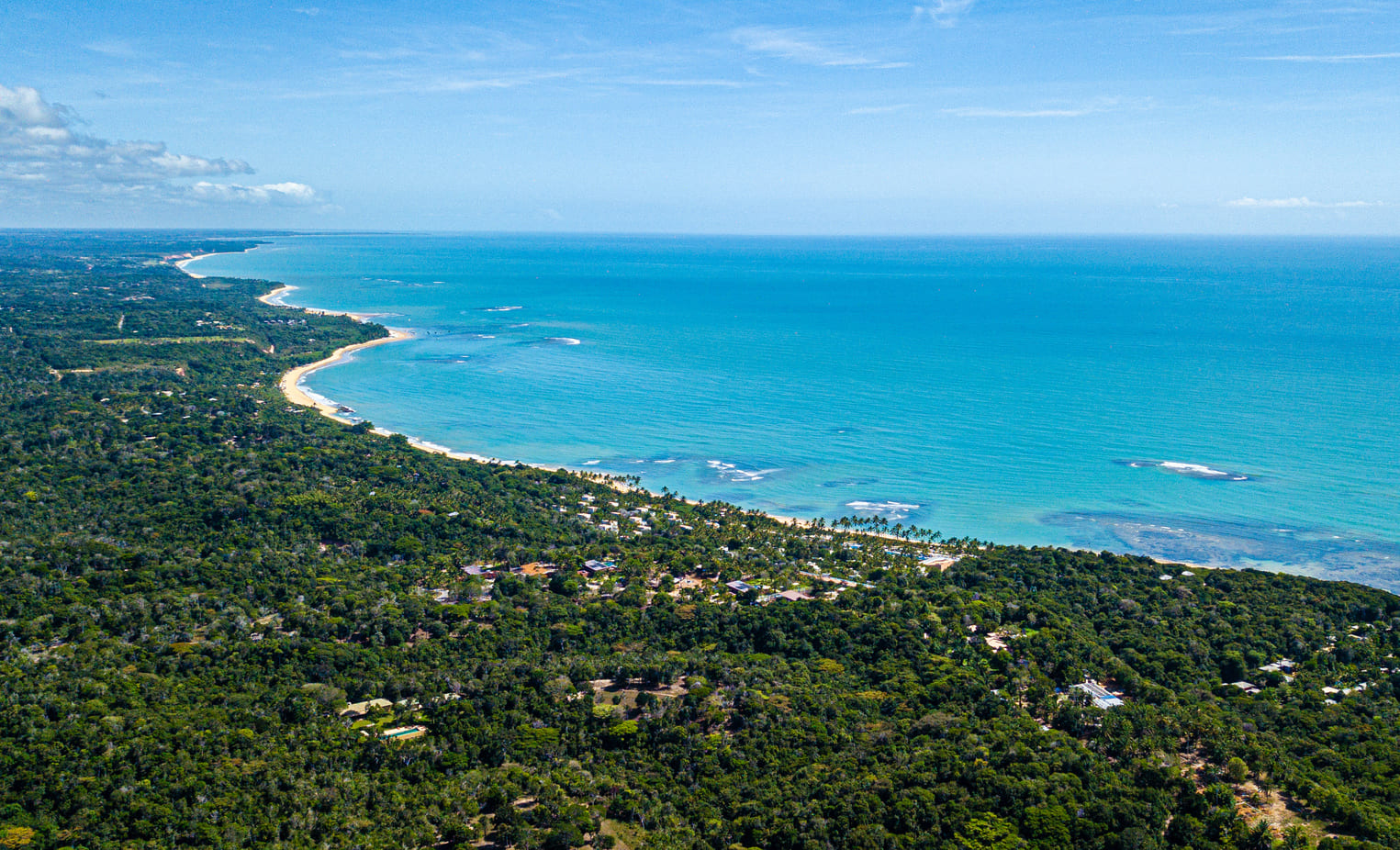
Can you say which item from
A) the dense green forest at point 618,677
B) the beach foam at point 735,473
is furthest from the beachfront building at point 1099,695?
the beach foam at point 735,473

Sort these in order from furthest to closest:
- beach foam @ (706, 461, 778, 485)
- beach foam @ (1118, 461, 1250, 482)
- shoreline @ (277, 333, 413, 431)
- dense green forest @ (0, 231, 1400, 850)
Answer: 1. shoreline @ (277, 333, 413, 431)
2. beach foam @ (706, 461, 778, 485)
3. beach foam @ (1118, 461, 1250, 482)
4. dense green forest @ (0, 231, 1400, 850)

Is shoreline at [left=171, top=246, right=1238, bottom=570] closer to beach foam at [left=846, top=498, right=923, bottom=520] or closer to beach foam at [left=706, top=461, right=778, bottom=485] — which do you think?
beach foam at [left=846, top=498, right=923, bottom=520]

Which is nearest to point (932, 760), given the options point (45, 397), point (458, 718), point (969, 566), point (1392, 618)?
point (458, 718)

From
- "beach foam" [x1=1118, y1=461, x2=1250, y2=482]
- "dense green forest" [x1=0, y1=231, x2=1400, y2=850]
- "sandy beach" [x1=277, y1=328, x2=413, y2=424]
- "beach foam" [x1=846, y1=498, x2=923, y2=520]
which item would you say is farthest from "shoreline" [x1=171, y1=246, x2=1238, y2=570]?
"beach foam" [x1=1118, y1=461, x2=1250, y2=482]

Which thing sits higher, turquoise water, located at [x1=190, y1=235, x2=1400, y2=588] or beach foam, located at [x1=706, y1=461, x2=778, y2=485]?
turquoise water, located at [x1=190, y1=235, x2=1400, y2=588]

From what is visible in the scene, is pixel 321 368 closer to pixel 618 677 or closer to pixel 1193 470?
pixel 618 677

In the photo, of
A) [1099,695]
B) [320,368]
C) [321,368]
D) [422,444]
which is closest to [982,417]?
[422,444]

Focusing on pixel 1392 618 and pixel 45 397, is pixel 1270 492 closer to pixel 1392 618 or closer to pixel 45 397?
pixel 1392 618

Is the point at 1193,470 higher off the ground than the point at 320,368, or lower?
lower
